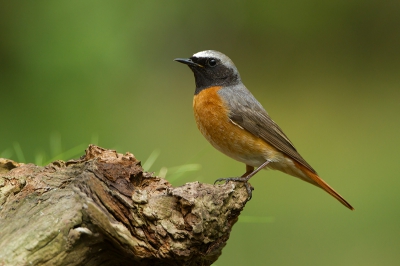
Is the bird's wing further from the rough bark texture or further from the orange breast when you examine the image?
the rough bark texture

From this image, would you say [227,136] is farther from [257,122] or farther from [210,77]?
[210,77]

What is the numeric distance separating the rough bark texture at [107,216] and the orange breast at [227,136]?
3.72 ft

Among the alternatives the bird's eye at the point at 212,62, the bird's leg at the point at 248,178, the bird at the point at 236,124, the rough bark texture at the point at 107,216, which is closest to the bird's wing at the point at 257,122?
the bird at the point at 236,124

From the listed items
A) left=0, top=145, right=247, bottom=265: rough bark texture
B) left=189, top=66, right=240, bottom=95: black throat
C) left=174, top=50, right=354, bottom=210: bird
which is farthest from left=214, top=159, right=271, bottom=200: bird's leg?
left=189, top=66, right=240, bottom=95: black throat

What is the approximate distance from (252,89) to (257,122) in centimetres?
440

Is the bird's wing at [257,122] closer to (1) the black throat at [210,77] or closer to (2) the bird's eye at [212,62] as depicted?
(1) the black throat at [210,77]

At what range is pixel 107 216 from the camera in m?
2.64

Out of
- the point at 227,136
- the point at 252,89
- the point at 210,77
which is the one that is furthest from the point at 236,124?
the point at 252,89

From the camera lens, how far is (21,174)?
9.77 ft

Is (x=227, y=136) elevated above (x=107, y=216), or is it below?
above

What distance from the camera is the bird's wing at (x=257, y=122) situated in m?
4.19

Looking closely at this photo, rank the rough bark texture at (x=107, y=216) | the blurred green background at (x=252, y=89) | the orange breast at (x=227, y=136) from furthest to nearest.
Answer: the blurred green background at (x=252, y=89), the orange breast at (x=227, y=136), the rough bark texture at (x=107, y=216)

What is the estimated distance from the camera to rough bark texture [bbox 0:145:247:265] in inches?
102

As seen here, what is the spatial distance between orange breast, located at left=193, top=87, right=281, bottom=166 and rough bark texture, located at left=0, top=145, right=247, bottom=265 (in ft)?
3.72
